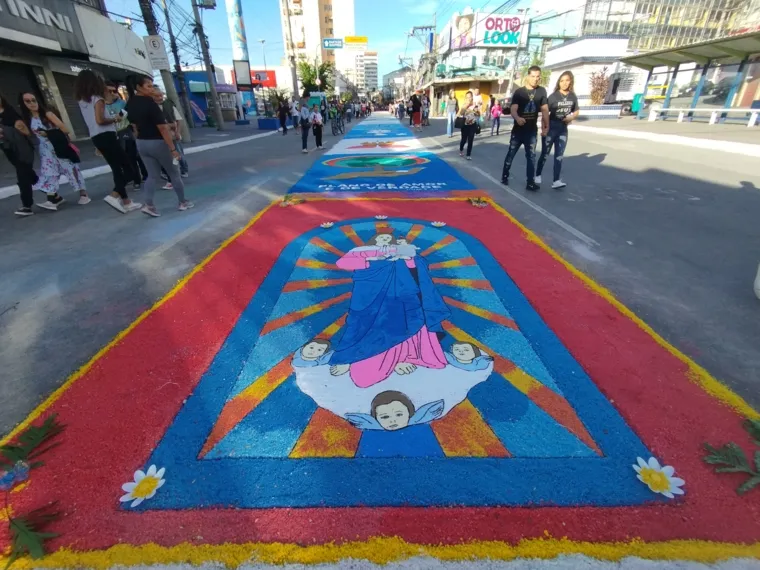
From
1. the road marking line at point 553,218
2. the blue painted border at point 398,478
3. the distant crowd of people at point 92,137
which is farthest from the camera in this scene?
the distant crowd of people at point 92,137

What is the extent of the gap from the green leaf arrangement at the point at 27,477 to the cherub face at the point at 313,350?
1.38 metres

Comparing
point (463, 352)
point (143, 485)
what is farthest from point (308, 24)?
point (143, 485)

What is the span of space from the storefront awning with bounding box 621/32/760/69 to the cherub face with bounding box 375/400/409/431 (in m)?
21.8

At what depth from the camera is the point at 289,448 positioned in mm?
1854

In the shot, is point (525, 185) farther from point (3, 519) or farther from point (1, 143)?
point (1, 143)

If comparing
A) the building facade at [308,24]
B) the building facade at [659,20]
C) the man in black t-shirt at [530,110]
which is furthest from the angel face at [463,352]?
the building facade at [308,24]

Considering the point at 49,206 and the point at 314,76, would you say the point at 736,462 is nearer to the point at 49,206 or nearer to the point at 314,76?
the point at 49,206

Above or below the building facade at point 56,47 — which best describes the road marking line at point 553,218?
below

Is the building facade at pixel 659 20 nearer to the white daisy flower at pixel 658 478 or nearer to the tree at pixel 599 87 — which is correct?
the tree at pixel 599 87

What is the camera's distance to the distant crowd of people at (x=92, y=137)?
5.04 meters

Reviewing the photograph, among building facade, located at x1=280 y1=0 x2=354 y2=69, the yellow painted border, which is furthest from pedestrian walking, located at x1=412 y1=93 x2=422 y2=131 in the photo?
building facade, located at x1=280 y1=0 x2=354 y2=69

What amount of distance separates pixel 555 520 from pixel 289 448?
1.26 m

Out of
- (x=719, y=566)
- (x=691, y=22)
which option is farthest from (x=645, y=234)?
(x=691, y=22)

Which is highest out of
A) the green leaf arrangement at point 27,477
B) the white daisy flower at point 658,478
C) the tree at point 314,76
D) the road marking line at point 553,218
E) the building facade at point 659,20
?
the building facade at point 659,20
